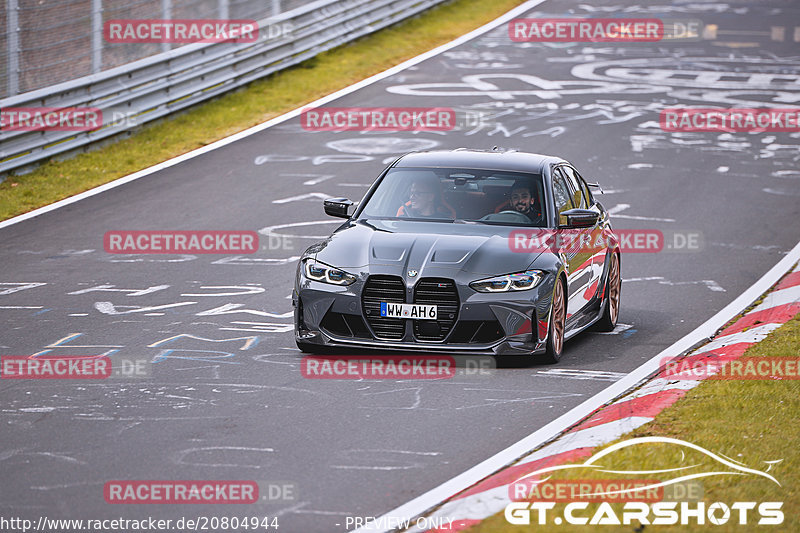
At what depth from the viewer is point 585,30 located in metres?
32.6

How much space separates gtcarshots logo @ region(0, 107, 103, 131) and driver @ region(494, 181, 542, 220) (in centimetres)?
910

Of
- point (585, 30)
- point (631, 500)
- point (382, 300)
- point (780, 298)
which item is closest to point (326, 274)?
point (382, 300)

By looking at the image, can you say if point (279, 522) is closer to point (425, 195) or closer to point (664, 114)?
point (425, 195)

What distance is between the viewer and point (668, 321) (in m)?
12.1

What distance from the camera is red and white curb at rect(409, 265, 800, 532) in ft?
20.9

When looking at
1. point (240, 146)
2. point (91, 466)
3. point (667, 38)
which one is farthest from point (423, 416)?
point (667, 38)

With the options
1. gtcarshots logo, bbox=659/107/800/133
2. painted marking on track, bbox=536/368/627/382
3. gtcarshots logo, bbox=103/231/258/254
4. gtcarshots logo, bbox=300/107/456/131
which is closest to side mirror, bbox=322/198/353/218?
painted marking on track, bbox=536/368/627/382

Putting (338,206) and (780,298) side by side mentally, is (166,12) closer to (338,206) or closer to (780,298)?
(338,206)

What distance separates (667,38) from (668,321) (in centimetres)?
2135

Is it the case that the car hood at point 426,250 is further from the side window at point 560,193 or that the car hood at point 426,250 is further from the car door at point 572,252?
the side window at point 560,193


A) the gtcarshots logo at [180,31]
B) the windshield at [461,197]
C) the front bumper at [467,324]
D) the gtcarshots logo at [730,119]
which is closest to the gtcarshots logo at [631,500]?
the front bumper at [467,324]

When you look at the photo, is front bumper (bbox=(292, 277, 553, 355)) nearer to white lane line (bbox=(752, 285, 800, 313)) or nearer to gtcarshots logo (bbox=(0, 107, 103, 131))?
white lane line (bbox=(752, 285, 800, 313))

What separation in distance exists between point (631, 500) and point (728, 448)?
3.78 ft

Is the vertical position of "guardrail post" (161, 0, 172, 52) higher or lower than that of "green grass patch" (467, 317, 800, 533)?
higher
